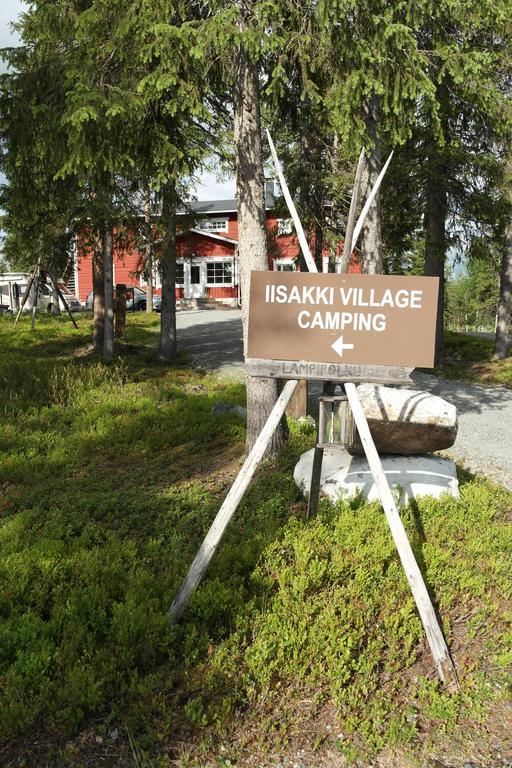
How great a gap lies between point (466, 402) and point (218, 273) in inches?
1100

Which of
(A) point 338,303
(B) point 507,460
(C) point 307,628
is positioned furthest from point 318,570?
(B) point 507,460

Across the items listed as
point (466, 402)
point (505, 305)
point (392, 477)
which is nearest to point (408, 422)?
point (392, 477)

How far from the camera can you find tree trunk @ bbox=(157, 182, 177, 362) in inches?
503

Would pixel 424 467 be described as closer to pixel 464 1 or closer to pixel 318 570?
pixel 318 570

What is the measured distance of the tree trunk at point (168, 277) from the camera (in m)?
12.8

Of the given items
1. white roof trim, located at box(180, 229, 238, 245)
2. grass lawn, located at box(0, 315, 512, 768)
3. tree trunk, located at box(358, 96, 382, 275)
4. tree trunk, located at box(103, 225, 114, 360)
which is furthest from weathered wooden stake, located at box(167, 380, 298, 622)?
white roof trim, located at box(180, 229, 238, 245)

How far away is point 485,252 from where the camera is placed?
16.3 metres

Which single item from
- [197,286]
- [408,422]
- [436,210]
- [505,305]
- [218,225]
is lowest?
[408,422]

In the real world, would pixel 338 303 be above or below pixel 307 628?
above

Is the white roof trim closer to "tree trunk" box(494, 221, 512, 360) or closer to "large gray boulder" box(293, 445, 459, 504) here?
"tree trunk" box(494, 221, 512, 360)

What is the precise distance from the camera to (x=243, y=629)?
4.08 metres

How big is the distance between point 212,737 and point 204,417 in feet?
20.2

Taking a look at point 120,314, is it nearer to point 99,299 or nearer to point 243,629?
point 99,299

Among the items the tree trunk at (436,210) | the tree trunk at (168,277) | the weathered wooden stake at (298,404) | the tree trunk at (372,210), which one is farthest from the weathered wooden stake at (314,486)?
the tree trunk at (436,210)
